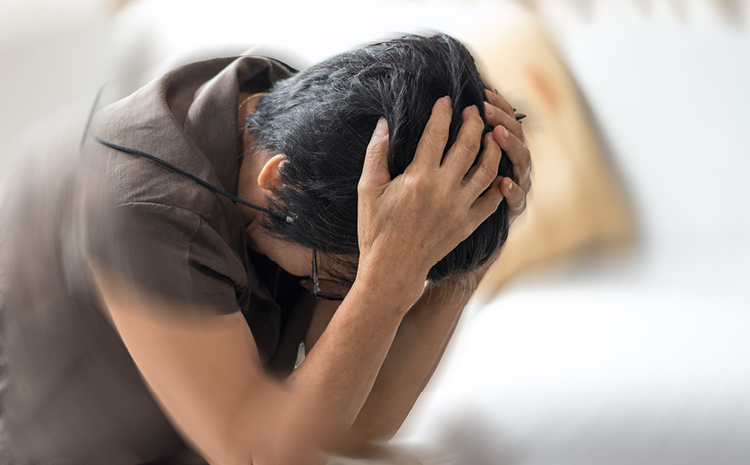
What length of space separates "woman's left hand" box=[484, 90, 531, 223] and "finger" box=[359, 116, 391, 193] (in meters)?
0.11

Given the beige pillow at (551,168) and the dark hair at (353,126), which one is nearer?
the dark hair at (353,126)

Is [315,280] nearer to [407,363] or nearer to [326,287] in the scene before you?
[326,287]

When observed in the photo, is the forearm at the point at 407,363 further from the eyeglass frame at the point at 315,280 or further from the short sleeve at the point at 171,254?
the short sleeve at the point at 171,254

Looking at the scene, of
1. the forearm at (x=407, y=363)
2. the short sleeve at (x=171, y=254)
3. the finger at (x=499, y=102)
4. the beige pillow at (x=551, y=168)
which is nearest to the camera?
the short sleeve at (x=171, y=254)

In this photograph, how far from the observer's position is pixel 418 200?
480mm

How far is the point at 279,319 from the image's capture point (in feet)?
2.37

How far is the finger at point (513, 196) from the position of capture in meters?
0.52

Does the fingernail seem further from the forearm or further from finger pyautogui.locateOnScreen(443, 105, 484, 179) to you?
the forearm

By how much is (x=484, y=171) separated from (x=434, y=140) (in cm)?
6

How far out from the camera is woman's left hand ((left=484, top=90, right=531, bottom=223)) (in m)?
0.52

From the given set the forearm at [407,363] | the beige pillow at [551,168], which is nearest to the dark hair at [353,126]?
the forearm at [407,363]

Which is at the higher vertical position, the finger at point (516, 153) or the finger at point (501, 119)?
the finger at point (501, 119)

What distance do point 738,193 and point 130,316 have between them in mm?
920

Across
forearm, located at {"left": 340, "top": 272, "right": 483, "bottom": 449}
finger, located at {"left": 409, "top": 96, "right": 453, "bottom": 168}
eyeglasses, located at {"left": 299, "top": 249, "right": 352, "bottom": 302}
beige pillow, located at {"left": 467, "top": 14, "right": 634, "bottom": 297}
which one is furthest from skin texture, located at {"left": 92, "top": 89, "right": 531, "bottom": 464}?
beige pillow, located at {"left": 467, "top": 14, "right": 634, "bottom": 297}
